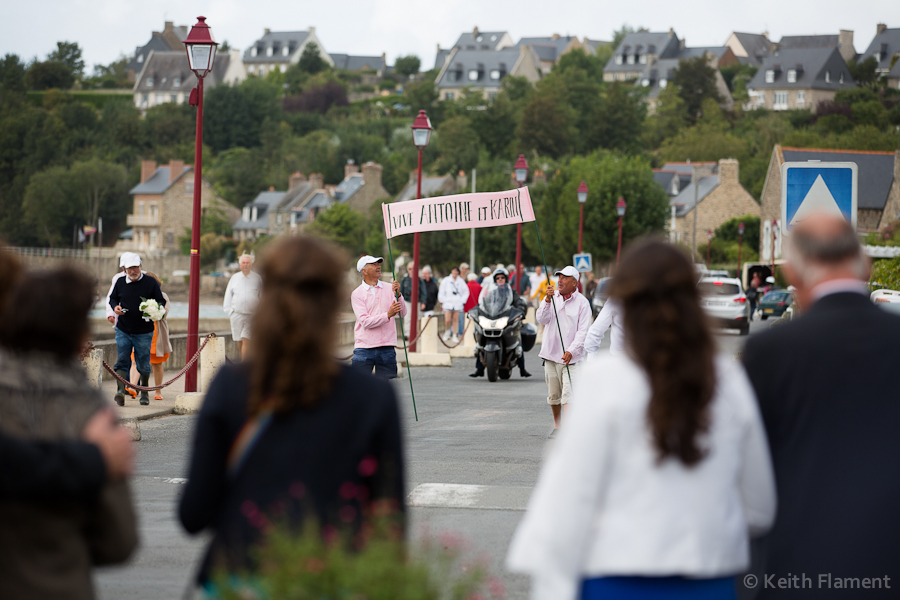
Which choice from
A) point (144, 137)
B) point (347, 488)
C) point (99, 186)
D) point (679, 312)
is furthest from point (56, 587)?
point (144, 137)

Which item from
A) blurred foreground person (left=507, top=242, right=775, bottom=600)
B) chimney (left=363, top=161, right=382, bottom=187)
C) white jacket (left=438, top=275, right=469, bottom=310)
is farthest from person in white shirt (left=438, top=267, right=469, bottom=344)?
chimney (left=363, top=161, right=382, bottom=187)

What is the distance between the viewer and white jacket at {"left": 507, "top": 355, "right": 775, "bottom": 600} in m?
2.98

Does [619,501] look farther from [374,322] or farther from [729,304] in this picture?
[729,304]

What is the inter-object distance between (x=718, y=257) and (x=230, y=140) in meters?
84.7

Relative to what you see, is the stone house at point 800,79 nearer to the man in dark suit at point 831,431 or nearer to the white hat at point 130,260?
the white hat at point 130,260

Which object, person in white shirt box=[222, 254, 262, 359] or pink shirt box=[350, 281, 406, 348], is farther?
person in white shirt box=[222, 254, 262, 359]

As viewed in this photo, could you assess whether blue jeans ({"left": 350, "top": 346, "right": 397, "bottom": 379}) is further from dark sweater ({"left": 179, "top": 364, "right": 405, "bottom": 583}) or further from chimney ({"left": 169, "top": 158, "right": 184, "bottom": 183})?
chimney ({"left": 169, "top": 158, "right": 184, "bottom": 183})

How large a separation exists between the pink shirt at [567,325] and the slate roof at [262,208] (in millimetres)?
108289

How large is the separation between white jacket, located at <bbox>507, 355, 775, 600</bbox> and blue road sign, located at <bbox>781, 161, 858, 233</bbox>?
22.1ft

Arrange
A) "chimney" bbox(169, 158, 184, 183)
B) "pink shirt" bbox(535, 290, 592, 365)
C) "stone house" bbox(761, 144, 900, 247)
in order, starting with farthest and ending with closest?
1. "chimney" bbox(169, 158, 184, 183)
2. "stone house" bbox(761, 144, 900, 247)
3. "pink shirt" bbox(535, 290, 592, 365)

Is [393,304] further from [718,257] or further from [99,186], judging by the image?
[99,186]

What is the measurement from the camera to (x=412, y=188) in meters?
102

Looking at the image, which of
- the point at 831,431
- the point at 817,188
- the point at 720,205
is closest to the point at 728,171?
the point at 720,205

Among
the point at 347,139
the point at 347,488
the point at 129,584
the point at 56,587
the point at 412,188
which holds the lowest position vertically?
the point at 129,584
